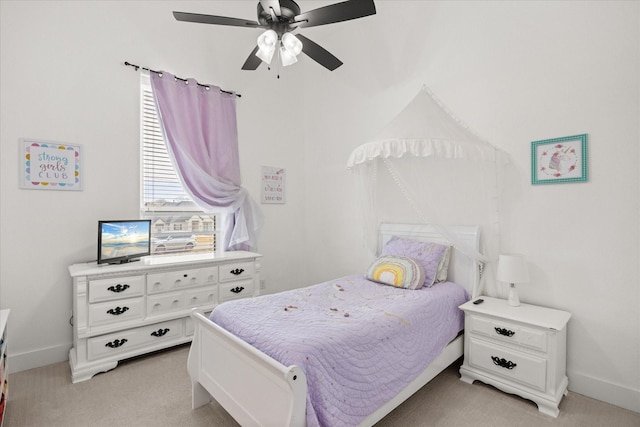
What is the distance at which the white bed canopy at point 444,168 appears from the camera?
2.43 metres

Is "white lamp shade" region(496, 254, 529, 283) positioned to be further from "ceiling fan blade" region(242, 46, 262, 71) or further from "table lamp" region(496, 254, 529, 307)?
"ceiling fan blade" region(242, 46, 262, 71)

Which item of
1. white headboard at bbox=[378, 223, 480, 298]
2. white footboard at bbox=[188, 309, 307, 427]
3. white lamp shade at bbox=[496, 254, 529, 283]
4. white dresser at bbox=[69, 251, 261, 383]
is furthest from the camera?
white headboard at bbox=[378, 223, 480, 298]

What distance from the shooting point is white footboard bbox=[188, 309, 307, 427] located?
54.1 inches

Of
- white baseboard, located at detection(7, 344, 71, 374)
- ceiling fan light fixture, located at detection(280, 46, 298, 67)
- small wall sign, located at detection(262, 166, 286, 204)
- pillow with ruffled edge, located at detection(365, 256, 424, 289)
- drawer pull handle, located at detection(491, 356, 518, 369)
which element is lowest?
white baseboard, located at detection(7, 344, 71, 374)

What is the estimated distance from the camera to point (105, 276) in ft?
8.34

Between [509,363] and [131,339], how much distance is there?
2.92 metres

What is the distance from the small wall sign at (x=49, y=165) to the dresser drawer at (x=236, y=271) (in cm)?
146

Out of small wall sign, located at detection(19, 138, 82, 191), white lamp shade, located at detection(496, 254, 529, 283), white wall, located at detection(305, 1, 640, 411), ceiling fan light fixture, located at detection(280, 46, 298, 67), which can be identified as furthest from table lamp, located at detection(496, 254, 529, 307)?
small wall sign, located at detection(19, 138, 82, 191)

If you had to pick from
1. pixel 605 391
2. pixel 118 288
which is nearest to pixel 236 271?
pixel 118 288

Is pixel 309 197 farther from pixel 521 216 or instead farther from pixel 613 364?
pixel 613 364

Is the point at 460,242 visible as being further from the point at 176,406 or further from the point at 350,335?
the point at 176,406

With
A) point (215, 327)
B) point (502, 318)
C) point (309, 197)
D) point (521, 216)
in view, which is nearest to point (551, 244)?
point (521, 216)

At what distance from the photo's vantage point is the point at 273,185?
13.6 ft

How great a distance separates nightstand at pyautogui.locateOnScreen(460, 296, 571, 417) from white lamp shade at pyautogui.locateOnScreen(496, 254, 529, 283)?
228mm
